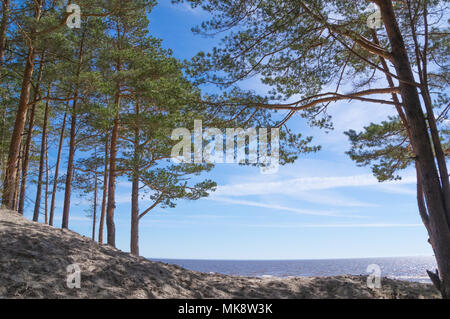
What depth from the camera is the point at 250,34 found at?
276 inches

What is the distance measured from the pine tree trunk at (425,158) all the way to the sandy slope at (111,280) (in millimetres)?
1043

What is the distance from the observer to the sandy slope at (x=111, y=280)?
14.5 ft

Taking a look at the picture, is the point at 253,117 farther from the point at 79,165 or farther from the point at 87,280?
the point at 79,165

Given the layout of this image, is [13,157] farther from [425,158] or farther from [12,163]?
[425,158]

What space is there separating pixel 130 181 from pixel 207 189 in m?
2.88

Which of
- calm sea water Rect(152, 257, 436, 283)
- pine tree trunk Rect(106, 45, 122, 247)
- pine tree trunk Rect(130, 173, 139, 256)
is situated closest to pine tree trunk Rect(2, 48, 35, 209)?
pine tree trunk Rect(106, 45, 122, 247)

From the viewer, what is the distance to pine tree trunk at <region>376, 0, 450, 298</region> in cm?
564

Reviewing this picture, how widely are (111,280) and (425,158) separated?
6.05m

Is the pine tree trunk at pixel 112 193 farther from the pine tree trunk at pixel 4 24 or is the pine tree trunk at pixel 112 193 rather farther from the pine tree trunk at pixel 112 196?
the pine tree trunk at pixel 4 24

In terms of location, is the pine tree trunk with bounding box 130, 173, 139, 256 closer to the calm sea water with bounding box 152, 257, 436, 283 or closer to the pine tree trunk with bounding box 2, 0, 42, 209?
the pine tree trunk with bounding box 2, 0, 42, 209

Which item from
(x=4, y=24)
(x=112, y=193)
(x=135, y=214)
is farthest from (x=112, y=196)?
(x=4, y=24)

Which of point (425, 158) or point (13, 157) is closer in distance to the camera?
point (425, 158)

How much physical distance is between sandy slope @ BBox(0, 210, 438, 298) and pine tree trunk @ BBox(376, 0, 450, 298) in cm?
104

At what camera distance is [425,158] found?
5.99 meters
